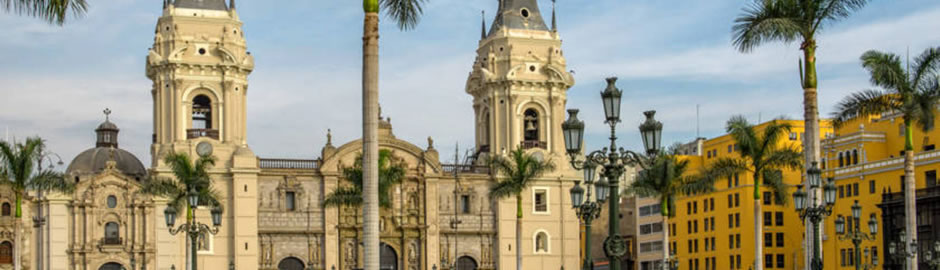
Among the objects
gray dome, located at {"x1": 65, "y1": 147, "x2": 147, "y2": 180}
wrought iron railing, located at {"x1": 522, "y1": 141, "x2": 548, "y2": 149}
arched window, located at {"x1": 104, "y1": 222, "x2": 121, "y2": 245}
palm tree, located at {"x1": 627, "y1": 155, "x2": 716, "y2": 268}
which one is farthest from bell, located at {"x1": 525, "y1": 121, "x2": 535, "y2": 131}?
arched window, located at {"x1": 104, "y1": 222, "x2": 121, "y2": 245}

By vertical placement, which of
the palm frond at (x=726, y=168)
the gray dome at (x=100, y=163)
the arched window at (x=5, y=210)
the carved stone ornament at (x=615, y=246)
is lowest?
the carved stone ornament at (x=615, y=246)

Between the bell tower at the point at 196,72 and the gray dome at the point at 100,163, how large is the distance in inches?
371

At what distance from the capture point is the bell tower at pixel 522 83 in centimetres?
8562

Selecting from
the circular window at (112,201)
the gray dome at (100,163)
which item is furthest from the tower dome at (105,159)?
the circular window at (112,201)

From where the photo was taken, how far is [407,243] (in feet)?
274

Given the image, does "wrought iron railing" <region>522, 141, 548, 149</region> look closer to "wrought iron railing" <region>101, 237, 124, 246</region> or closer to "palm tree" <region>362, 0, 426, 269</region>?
"wrought iron railing" <region>101, 237, 124, 246</region>

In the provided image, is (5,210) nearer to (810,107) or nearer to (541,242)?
(541,242)

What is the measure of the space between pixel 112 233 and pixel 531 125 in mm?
25011

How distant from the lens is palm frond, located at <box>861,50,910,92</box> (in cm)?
4512

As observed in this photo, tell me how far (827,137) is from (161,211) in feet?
134

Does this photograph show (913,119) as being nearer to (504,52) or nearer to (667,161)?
(667,161)

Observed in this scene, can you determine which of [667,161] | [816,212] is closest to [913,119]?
[816,212]

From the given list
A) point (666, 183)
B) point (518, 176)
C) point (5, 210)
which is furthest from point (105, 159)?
point (666, 183)

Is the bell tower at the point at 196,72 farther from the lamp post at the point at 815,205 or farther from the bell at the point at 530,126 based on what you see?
the lamp post at the point at 815,205
